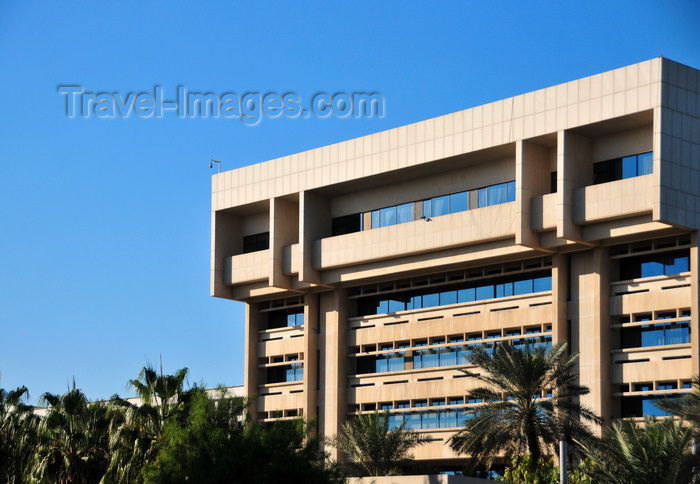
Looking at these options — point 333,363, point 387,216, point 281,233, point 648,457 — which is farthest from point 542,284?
point 648,457

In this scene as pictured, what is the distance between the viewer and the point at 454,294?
2307 inches

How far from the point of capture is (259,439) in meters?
37.4

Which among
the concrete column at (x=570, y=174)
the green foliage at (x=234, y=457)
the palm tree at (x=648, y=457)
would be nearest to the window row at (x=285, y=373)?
the concrete column at (x=570, y=174)

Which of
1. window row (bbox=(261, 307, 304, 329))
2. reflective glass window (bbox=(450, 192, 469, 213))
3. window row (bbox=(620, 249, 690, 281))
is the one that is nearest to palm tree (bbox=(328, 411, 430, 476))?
reflective glass window (bbox=(450, 192, 469, 213))

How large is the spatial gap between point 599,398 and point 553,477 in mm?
6175

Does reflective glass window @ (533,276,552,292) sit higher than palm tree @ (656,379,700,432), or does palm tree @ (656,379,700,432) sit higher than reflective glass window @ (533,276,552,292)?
reflective glass window @ (533,276,552,292)

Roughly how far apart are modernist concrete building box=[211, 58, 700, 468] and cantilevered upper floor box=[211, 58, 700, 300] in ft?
0.29

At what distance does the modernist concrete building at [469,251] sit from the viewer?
49.8m

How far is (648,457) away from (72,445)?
2266 centimetres

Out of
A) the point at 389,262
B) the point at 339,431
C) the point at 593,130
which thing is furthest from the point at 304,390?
the point at 593,130

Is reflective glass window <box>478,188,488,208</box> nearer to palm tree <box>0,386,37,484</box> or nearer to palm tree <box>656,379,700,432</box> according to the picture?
palm tree <box>656,379,700,432</box>

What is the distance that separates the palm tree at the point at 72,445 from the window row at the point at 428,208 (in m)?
20.6

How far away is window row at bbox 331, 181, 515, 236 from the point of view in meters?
56.3

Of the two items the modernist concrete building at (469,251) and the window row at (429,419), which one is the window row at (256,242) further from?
the window row at (429,419)
